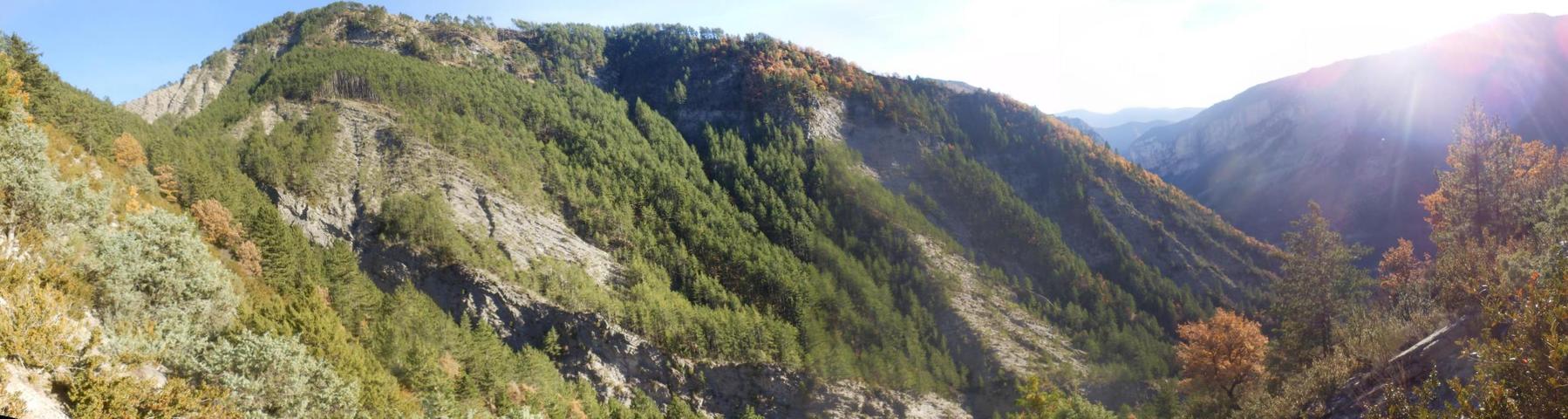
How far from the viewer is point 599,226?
198 feet

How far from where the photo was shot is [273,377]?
702 inches

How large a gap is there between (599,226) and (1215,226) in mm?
90119

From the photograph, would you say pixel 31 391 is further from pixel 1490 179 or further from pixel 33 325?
pixel 1490 179

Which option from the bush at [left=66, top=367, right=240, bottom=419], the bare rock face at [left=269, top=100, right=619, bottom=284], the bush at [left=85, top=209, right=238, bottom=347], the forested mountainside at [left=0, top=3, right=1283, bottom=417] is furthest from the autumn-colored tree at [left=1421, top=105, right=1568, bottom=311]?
the bare rock face at [left=269, top=100, right=619, bottom=284]

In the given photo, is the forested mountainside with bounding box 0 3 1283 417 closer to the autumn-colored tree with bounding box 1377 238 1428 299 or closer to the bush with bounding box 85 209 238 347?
the bush with bounding box 85 209 238 347

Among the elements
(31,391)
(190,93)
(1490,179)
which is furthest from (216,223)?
(1490,179)

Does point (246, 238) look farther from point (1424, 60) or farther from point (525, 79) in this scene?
point (1424, 60)

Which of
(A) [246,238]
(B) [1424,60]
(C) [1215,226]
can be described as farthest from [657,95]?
(B) [1424,60]

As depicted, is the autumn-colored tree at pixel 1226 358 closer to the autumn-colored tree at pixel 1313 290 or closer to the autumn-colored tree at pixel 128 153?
the autumn-colored tree at pixel 1313 290

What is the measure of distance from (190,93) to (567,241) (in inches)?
2264

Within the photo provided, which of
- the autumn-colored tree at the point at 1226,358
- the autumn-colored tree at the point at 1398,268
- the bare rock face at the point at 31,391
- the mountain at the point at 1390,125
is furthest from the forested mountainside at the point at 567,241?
the mountain at the point at 1390,125

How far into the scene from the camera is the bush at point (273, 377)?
16719 mm

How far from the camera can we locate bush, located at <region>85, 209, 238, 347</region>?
57.1ft

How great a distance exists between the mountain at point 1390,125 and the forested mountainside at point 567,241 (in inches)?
2492
